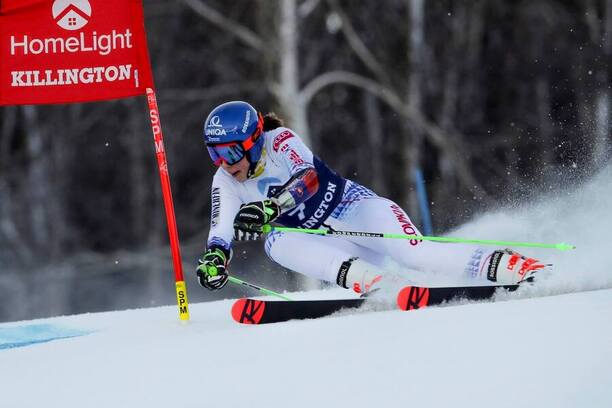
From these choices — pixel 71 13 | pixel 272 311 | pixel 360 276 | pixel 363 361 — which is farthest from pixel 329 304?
pixel 71 13

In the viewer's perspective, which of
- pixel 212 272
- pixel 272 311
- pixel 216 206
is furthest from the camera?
pixel 216 206

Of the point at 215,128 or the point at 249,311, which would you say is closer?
the point at 249,311

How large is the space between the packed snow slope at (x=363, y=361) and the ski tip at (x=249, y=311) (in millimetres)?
109

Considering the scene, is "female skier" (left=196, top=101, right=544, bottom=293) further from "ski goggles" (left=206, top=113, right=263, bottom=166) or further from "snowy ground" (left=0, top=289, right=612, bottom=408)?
"snowy ground" (left=0, top=289, right=612, bottom=408)

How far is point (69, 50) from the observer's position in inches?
245

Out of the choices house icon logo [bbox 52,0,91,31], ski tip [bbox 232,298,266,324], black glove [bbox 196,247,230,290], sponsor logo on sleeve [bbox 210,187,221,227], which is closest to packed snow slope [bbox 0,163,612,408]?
ski tip [bbox 232,298,266,324]

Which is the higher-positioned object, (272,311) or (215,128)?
(215,128)

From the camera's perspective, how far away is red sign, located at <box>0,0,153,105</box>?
6219mm

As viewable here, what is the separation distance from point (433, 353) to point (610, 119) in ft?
49.3

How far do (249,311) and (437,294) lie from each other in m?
0.91

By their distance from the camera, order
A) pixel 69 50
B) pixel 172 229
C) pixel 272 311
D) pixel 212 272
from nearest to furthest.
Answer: pixel 272 311 → pixel 212 272 → pixel 172 229 → pixel 69 50

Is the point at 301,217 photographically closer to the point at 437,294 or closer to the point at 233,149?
the point at 233,149

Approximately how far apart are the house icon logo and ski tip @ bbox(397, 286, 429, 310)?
103 inches

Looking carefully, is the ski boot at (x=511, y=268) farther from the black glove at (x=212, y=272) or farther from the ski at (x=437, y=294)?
the black glove at (x=212, y=272)
